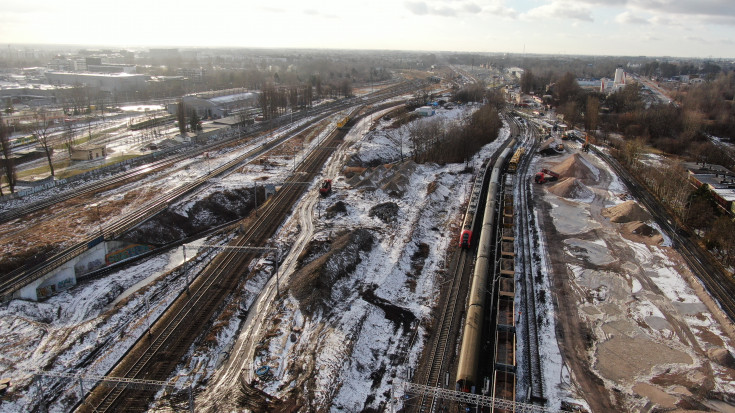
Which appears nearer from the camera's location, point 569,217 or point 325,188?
point 569,217

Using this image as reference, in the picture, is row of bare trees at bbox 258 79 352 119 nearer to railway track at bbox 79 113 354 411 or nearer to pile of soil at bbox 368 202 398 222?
pile of soil at bbox 368 202 398 222

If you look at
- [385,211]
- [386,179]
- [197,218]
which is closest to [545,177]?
[386,179]

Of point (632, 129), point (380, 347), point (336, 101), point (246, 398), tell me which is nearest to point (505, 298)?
point (380, 347)

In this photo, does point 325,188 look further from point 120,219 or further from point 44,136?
point 44,136

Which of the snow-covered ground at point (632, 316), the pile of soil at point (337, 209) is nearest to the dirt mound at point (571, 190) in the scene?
the snow-covered ground at point (632, 316)

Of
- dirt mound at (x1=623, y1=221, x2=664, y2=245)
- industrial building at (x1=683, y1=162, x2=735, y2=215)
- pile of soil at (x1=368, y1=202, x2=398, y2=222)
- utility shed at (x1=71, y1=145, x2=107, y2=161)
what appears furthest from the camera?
utility shed at (x1=71, y1=145, x2=107, y2=161)

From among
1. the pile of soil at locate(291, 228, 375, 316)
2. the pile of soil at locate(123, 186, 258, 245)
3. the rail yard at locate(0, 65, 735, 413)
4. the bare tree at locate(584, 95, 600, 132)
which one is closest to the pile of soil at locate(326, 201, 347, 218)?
the rail yard at locate(0, 65, 735, 413)

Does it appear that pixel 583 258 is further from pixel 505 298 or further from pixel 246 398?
pixel 246 398
